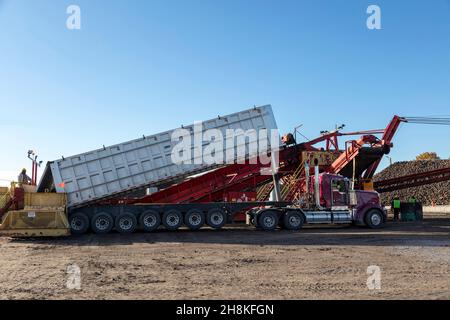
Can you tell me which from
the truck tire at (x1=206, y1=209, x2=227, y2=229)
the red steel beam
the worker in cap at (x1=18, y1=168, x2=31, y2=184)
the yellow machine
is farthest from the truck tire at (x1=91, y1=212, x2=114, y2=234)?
the red steel beam

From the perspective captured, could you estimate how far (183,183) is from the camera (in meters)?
18.8

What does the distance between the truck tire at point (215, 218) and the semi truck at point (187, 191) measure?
0.14ft

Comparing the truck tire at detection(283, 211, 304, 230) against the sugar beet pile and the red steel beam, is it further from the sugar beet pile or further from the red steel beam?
the sugar beet pile

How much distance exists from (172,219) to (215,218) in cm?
178

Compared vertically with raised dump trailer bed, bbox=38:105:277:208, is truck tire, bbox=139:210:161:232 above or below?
below

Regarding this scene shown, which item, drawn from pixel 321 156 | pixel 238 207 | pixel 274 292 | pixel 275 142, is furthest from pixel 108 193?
pixel 274 292

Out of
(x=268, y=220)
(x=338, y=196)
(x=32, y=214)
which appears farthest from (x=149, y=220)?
(x=338, y=196)

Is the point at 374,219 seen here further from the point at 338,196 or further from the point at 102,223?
the point at 102,223

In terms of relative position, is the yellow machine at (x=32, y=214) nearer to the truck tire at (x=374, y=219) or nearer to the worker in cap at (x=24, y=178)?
the worker in cap at (x=24, y=178)

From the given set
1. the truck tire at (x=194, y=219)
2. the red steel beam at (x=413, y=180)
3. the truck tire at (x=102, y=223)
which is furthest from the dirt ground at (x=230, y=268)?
the red steel beam at (x=413, y=180)

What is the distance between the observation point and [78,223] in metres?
17.1

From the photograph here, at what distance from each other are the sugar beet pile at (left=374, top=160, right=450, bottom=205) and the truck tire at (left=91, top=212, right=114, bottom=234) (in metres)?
34.7

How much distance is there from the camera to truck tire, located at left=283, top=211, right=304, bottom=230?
18016mm
